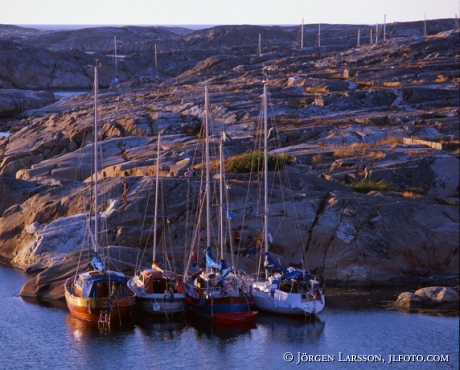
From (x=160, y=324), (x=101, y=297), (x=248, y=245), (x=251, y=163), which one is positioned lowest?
(x=160, y=324)

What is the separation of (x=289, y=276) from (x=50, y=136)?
131 ft

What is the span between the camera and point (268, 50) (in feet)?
442

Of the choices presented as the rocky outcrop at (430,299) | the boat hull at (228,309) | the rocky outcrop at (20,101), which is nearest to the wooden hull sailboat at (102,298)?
the boat hull at (228,309)

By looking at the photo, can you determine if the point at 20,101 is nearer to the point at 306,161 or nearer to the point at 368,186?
the point at 306,161

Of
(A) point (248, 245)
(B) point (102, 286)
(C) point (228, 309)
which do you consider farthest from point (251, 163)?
(B) point (102, 286)

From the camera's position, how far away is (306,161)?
5481 cm

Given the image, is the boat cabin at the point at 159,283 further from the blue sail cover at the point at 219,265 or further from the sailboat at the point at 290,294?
the sailboat at the point at 290,294

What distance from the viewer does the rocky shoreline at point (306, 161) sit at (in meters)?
42.4

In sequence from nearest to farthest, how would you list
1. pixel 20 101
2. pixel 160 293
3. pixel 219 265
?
pixel 219 265 → pixel 160 293 → pixel 20 101

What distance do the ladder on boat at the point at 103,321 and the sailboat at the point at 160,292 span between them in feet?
5.63

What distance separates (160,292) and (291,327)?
6.01 meters

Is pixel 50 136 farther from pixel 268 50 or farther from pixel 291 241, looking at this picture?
pixel 268 50

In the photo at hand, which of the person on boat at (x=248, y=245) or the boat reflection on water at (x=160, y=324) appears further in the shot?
the person on boat at (x=248, y=245)

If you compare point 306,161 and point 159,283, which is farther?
point 306,161
